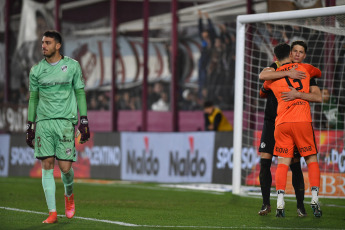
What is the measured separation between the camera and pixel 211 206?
1144cm

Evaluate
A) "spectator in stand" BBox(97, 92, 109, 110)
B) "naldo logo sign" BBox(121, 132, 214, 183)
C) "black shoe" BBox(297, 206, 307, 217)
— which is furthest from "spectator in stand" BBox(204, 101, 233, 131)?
"black shoe" BBox(297, 206, 307, 217)

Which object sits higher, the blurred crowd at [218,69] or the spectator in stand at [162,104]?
the blurred crowd at [218,69]

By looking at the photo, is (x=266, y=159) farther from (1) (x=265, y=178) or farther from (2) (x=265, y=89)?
(2) (x=265, y=89)

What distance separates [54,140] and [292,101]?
2671mm

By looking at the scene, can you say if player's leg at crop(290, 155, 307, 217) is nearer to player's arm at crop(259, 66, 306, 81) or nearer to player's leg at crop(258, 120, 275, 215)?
player's leg at crop(258, 120, 275, 215)

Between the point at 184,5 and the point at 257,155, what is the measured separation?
744 centimetres

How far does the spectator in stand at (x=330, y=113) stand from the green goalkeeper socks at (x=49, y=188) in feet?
21.6

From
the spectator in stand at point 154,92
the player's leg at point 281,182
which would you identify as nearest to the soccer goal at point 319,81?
the player's leg at point 281,182

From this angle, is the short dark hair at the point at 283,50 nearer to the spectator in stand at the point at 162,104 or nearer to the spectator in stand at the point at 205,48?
the spectator in stand at the point at 205,48

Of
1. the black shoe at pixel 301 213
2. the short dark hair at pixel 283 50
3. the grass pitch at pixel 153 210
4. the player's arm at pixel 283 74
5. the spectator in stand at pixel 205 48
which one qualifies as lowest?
the grass pitch at pixel 153 210

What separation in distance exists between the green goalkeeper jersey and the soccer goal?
413cm

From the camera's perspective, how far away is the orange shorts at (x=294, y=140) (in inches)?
375

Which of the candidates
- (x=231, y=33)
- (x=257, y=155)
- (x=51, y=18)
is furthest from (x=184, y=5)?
(x=257, y=155)

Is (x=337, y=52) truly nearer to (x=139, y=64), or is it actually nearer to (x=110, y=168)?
(x=110, y=168)
